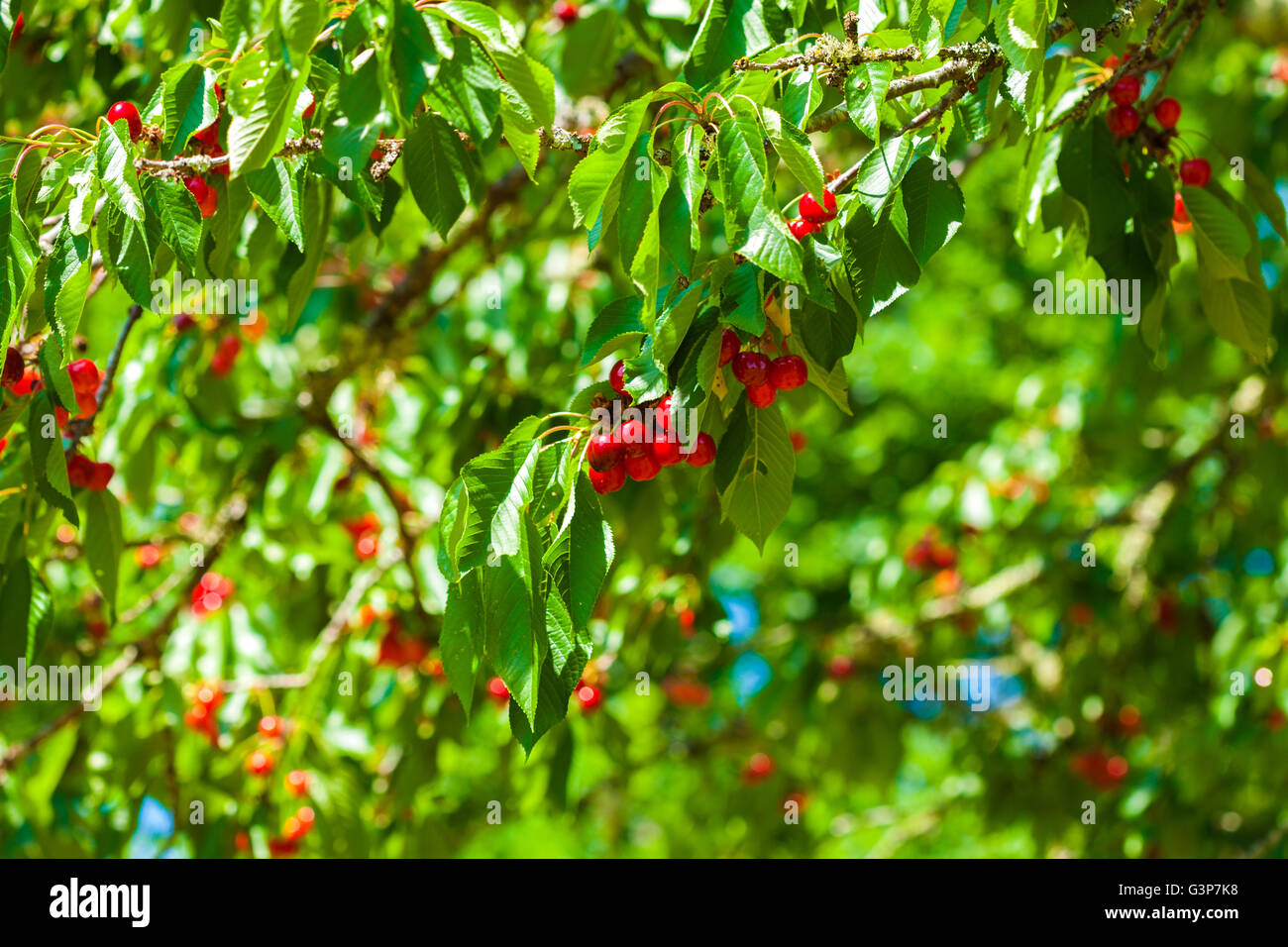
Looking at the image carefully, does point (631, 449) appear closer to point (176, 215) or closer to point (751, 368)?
point (751, 368)

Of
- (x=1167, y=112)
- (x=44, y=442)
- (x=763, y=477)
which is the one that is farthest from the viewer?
(x=1167, y=112)

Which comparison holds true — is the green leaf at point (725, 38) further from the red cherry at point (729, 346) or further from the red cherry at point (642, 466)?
the red cherry at point (642, 466)

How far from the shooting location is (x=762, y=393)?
1519mm

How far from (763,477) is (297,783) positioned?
6.15ft

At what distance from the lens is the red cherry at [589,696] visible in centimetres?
311

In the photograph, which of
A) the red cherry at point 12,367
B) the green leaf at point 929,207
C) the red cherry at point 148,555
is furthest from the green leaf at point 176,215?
the red cherry at point 148,555

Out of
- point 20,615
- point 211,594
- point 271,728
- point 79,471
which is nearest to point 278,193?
point 79,471

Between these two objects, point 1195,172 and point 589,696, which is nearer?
point 1195,172

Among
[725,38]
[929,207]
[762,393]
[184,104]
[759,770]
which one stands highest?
[725,38]

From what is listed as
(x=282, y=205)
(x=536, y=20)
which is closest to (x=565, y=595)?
(x=282, y=205)

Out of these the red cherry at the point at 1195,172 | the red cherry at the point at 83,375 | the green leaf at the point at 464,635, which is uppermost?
the red cherry at the point at 1195,172

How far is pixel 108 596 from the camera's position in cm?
213

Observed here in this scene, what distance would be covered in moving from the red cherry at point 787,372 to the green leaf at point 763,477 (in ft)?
0.18

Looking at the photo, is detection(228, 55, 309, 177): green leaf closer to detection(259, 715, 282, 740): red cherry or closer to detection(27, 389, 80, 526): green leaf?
detection(27, 389, 80, 526): green leaf
